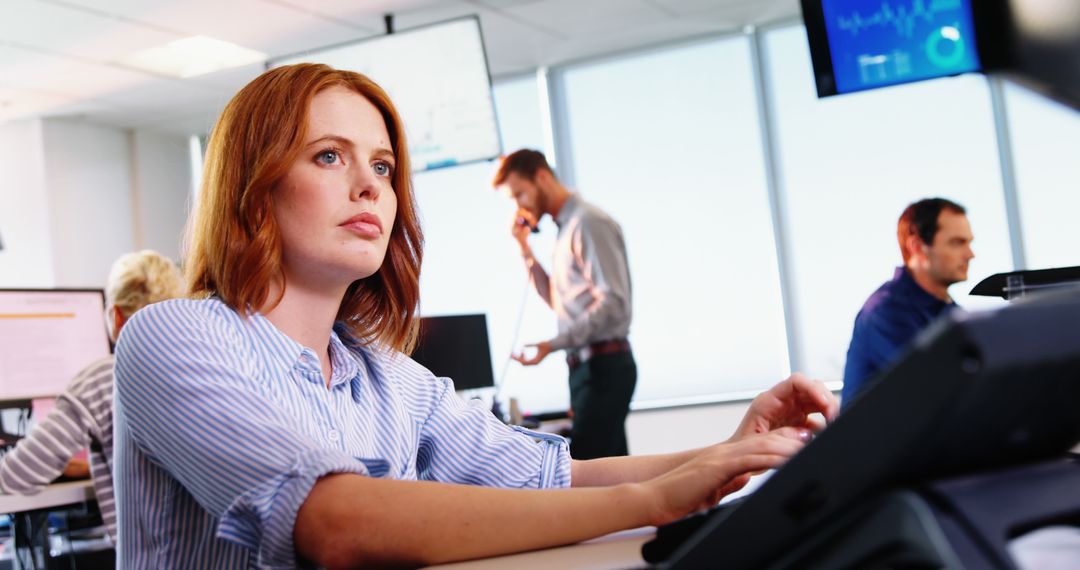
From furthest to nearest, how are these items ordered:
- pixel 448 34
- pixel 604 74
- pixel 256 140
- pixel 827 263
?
pixel 604 74, pixel 827 263, pixel 448 34, pixel 256 140

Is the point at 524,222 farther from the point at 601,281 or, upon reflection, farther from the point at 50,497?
the point at 50,497

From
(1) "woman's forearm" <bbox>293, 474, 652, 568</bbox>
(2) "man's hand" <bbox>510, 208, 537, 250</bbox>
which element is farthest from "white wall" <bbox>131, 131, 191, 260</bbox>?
(1) "woman's forearm" <bbox>293, 474, 652, 568</bbox>

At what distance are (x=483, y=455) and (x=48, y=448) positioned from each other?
1.83m

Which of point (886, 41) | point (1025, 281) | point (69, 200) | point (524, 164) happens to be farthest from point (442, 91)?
point (69, 200)

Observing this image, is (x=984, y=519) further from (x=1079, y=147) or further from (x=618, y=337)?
(x=1079, y=147)

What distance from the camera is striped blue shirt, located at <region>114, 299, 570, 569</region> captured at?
80cm

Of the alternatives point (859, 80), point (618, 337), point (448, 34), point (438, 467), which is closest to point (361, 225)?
point (438, 467)

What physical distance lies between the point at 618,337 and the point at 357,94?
8.75 feet

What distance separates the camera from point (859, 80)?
8.91ft

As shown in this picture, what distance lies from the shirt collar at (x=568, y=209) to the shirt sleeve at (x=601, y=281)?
0.26 feet

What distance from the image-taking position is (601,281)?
3713mm

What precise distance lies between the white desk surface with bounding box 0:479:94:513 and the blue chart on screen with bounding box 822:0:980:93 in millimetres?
2344

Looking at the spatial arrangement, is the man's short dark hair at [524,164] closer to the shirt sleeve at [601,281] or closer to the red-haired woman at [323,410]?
the shirt sleeve at [601,281]

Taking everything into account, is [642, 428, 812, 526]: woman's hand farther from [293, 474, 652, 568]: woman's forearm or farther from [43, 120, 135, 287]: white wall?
[43, 120, 135, 287]: white wall
